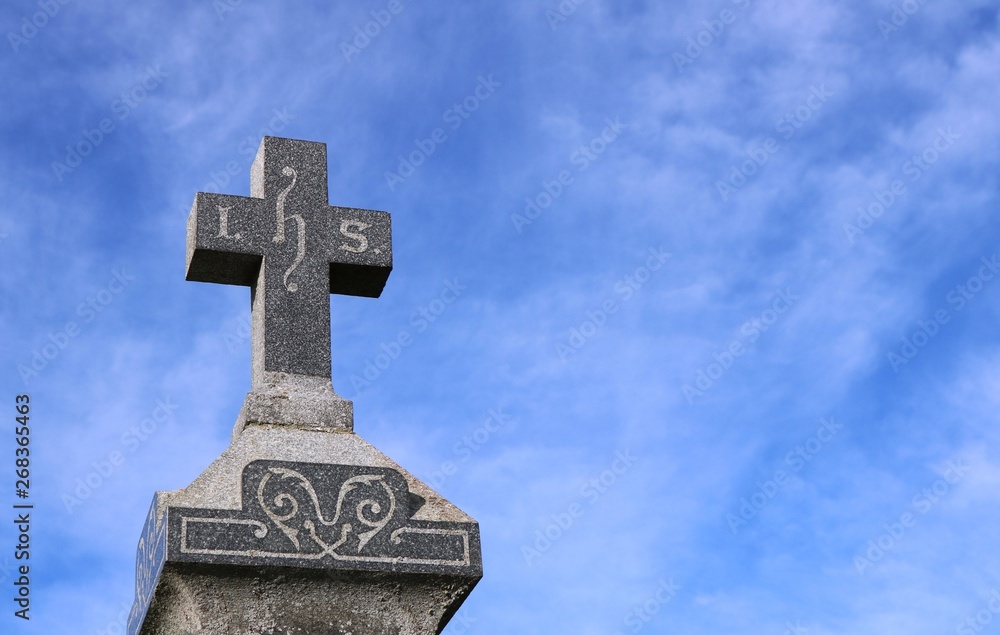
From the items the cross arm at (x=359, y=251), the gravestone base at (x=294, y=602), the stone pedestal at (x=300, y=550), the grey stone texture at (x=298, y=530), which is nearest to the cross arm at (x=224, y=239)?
the grey stone texture at (x=298, y=530)

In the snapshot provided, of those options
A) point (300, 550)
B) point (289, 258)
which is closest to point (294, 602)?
point (300, 550)

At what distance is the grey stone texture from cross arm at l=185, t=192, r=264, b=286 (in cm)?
20

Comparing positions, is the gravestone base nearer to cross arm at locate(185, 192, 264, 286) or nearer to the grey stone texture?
the grey stone texture

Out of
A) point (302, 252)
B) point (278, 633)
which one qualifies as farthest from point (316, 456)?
point (302, 252)

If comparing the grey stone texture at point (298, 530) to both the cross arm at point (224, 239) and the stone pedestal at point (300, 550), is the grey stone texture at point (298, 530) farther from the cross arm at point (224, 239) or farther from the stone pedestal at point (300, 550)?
the cross arm at point (224, 239)

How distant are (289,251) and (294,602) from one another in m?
1.63

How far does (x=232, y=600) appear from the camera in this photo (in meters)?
4.56

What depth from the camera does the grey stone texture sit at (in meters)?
4.53

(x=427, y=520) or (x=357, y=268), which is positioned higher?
(x=357, y=268)

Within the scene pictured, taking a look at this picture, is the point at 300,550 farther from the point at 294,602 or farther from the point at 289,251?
the point at 289,251

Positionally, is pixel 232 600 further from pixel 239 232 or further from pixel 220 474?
pixel 239 232

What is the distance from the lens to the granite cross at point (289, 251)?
530 cm

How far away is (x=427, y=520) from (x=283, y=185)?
179 centimetres

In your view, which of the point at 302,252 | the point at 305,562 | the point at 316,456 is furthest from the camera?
the point at 302,252
